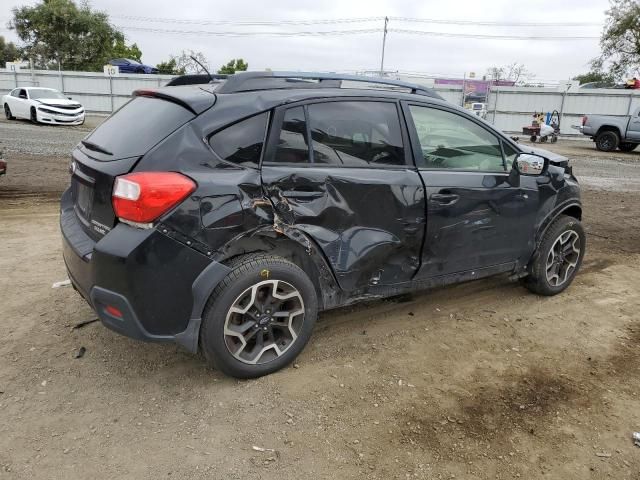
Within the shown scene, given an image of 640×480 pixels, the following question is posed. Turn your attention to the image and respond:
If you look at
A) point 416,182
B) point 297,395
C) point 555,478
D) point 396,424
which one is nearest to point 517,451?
point 555,478

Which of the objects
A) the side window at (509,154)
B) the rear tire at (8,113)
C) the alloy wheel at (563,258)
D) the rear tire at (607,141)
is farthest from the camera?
the rear tire at (8,113)

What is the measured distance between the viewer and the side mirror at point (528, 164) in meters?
3.93

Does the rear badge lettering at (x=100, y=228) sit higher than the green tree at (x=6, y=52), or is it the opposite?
the green tree at (x=6, y=52)

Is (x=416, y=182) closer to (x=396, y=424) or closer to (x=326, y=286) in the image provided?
(x=326, y=286)

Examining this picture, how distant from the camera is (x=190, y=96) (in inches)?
118

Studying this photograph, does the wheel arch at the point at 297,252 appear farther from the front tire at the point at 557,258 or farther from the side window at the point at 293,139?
the front tire at the point at 557,258

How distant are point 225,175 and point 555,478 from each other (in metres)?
2.20

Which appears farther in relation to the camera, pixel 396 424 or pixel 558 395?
pixel 558 395

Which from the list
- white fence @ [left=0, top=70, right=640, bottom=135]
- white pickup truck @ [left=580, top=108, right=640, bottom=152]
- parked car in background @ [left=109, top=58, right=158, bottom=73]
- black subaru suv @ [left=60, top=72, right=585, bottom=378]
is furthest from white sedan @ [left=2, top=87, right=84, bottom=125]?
white pickup truck @ [left=580, top=108, right=640, bottom=152]

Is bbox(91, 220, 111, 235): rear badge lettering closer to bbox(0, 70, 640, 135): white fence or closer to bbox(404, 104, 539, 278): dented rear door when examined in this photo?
bbox(404, 104, 539, 278): dented rear door

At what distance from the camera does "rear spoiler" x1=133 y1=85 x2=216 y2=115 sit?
A: 290 cm

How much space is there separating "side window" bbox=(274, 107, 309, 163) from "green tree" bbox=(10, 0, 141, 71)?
49.9 meters

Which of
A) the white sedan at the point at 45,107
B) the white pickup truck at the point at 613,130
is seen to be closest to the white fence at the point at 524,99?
the white sedan at the point at 45,107

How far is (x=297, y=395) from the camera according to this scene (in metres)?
3.00
